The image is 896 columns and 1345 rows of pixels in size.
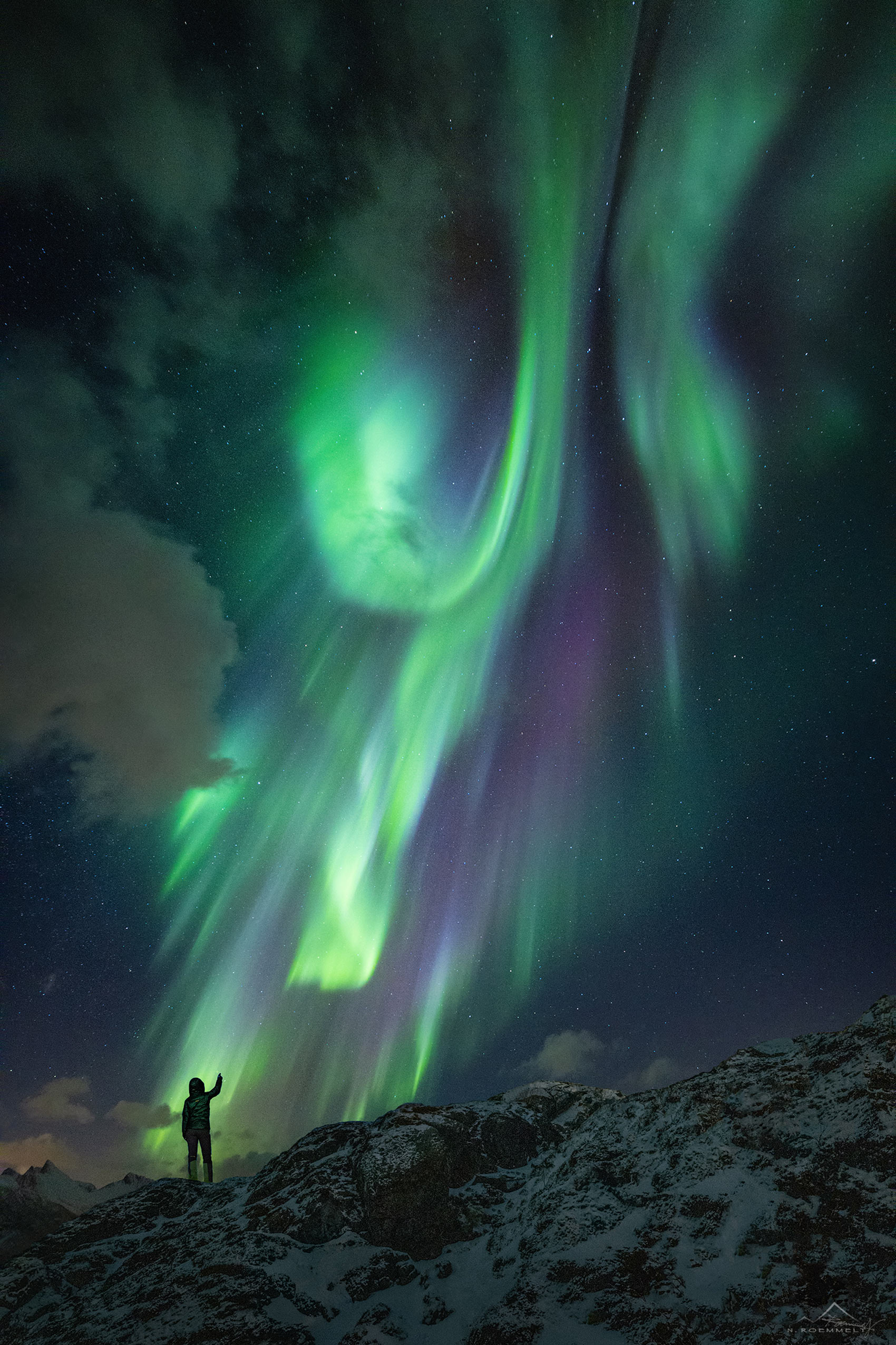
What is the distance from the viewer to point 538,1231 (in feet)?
91.1

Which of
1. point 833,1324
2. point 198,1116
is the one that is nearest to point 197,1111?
point 198,1116

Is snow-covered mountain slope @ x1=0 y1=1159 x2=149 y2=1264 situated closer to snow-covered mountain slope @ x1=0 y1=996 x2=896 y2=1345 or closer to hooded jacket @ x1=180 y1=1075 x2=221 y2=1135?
snow-covered mountain slope @ x1=0 y1=996 x2=896 y2=1345

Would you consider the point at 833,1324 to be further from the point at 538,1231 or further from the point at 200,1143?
the point at 200,1143

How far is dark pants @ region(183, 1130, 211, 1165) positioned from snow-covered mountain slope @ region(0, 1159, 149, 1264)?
32491mm

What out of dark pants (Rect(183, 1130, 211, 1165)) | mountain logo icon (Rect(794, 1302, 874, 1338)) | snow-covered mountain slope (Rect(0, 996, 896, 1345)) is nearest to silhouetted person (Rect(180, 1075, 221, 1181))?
dark pants (Rect(183, 1130, 211, 1165))

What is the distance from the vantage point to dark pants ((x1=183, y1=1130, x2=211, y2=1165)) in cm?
3250

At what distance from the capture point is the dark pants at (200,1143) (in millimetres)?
32500

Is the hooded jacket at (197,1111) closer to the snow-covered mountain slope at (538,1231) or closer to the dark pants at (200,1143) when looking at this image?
the dark pants at (200,1143)

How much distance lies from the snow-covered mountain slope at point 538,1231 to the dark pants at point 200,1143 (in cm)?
314

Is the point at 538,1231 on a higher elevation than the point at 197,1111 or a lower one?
lower

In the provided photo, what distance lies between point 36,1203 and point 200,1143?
50.7 meters

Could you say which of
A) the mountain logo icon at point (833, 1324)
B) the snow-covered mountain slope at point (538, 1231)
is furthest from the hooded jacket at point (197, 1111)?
the mountain logo icon at point (833, 1324)

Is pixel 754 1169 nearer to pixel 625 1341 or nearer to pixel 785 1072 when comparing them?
pixel 785 1072

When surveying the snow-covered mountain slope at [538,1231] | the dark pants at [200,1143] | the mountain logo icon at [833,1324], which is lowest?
the mountain logo icon at [833,1324]
